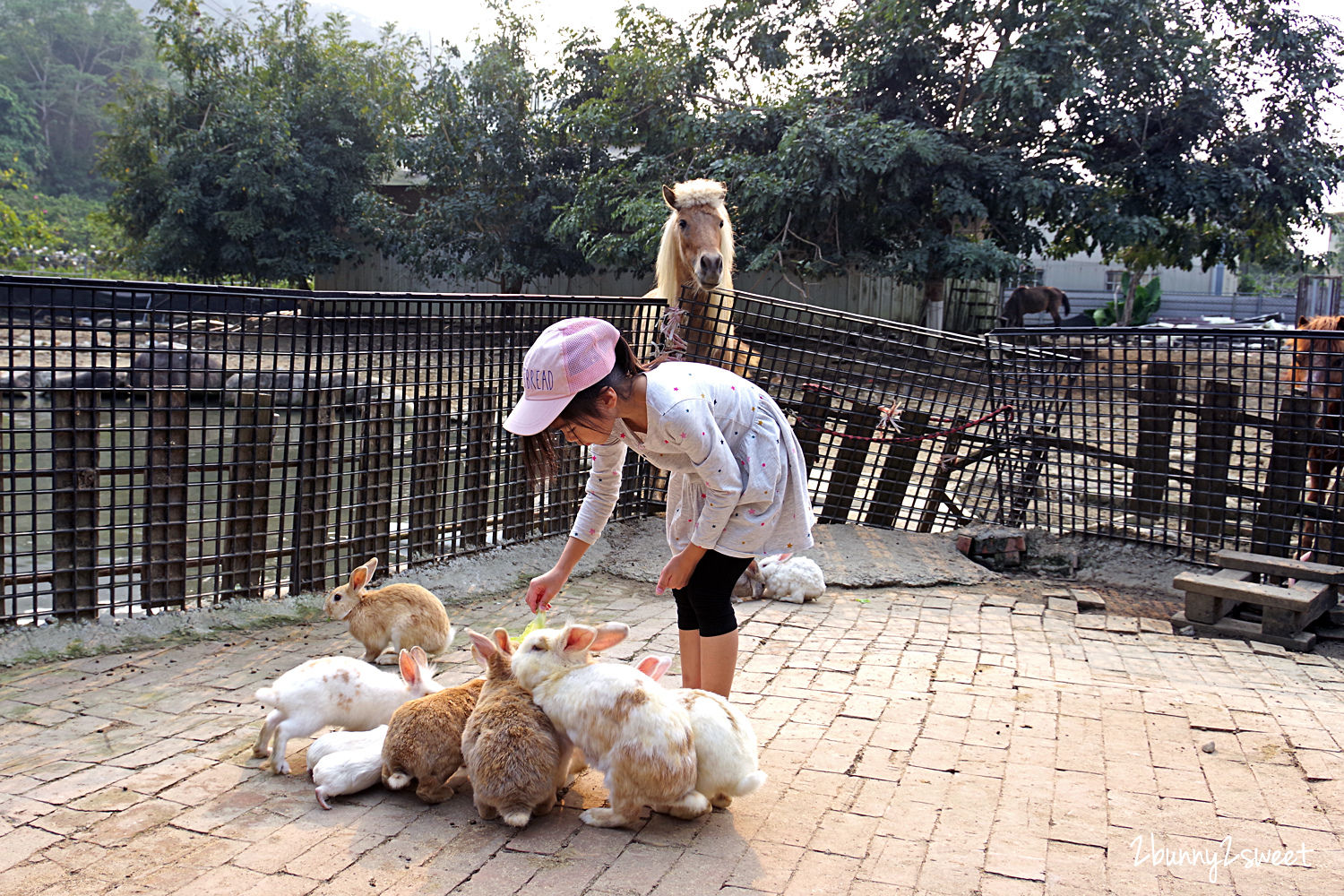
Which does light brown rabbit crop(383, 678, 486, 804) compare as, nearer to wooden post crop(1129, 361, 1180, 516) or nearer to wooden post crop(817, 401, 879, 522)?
wooden post crop(817, 401, 879, 522)

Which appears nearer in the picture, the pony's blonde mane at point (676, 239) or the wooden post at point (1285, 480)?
the wooden post at point (1285, 480)

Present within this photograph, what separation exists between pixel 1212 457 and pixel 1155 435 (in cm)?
40

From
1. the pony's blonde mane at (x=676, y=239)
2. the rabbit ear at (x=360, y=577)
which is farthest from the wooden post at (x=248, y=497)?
the pony's blonde mane at (x=676, y=239)

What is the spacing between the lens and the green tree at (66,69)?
65.0m

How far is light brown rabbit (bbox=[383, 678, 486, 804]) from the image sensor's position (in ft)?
10.3

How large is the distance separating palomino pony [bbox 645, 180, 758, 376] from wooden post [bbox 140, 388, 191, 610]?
3467 mm

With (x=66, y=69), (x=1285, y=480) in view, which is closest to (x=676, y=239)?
(x=1285, y=480)

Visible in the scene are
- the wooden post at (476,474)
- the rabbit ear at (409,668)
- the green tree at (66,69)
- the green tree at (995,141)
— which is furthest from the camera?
the green tree at (66,69)

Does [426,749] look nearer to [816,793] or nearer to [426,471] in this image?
[816,793]

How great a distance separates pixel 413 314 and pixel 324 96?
23.8 meters

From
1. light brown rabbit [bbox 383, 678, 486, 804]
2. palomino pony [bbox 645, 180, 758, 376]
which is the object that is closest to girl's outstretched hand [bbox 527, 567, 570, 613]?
light brown rabbit [bbox 383, 678, 486, 804]

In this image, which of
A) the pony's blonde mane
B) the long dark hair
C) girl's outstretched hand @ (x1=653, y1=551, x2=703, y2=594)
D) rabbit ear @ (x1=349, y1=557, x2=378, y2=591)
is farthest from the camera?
the pony's blonde mane

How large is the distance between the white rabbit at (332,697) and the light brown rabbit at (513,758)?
0.66 meters

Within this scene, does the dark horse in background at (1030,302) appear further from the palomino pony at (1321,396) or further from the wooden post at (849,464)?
the palomino pony at (1321,396)
